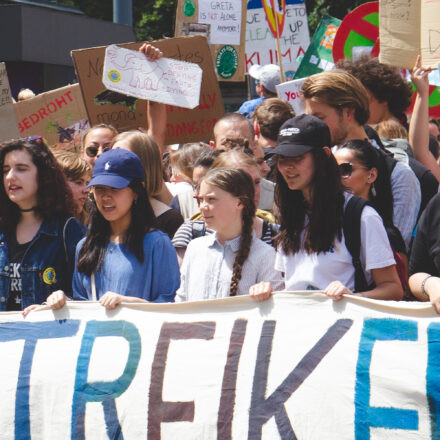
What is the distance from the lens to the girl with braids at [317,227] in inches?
147

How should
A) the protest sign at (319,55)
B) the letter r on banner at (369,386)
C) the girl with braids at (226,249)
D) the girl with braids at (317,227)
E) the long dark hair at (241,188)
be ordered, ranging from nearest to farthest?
1. the letter r on banner at (369,386)
2. the girl with braids at (317,227)
3. the girl with braids at (226,249)
4. the long dark hair at (241,188)
5. the protest sign at (319,55)

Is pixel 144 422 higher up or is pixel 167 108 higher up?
pixel 167 108

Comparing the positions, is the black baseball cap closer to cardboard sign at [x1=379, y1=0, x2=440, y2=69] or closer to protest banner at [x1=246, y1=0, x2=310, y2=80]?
cardboard sign at [x1=379, y1=0, x2=440, y2=69]

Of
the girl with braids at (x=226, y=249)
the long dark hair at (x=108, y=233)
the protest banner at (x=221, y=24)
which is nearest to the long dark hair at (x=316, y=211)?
the girl with braids at (x=226, y=249)

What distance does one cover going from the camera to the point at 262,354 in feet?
12.0

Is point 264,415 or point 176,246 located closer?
point 264,415

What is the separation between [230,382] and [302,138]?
1092 millimetres

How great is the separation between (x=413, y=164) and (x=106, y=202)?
184cm

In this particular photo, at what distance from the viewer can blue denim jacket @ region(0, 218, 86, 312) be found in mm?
4352

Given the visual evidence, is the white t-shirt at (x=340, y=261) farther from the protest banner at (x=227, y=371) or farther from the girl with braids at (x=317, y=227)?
A: the protest banner at (x=227, y=371)

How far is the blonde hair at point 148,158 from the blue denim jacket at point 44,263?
48 cm

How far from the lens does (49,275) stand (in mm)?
4375

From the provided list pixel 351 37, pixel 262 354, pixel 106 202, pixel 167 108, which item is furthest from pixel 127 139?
pixel 351 37

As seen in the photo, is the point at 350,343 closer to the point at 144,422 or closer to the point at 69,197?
the point at 144,422
